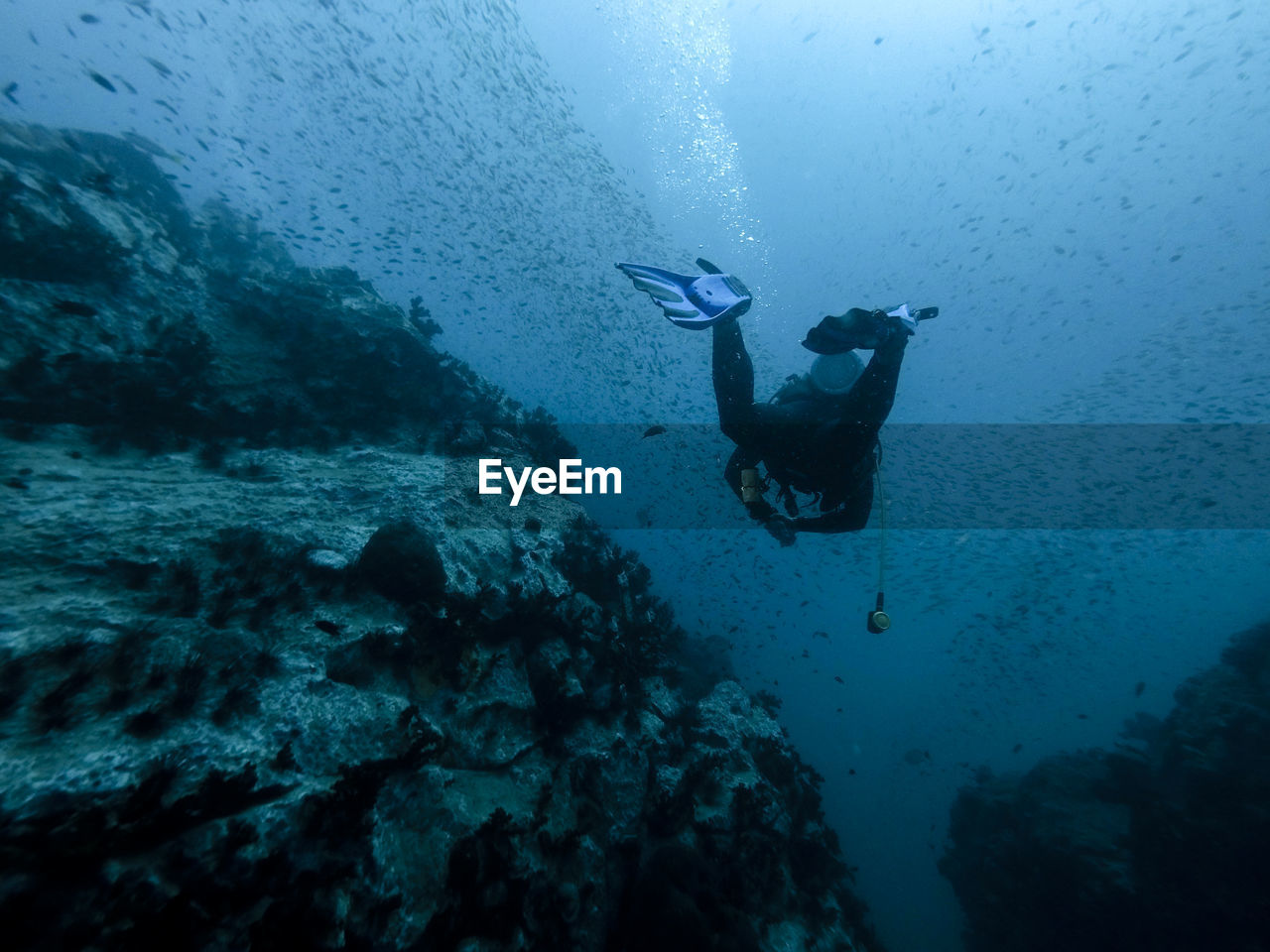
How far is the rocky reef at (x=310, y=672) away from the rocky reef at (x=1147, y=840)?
6119 millimetres

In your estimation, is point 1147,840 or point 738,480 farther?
point 1147,840

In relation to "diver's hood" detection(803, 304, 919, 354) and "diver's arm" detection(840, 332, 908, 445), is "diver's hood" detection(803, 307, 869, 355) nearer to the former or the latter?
"diver's hood" detection(803, 304, 919, 354)

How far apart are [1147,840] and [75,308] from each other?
21717 millimetres

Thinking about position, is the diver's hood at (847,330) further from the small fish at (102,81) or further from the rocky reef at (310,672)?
the small fish at (102,81)

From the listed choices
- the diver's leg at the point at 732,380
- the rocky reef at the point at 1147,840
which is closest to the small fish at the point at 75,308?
the diver's leg at the point at 732,380

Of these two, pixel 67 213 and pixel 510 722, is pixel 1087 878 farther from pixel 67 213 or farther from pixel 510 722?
pixel 67 213

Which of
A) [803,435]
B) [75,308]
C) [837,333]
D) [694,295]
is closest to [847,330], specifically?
[837,333]

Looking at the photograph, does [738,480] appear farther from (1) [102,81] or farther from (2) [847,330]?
(1) [102,81]

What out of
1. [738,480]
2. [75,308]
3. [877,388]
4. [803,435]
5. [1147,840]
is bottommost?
[1147,840]

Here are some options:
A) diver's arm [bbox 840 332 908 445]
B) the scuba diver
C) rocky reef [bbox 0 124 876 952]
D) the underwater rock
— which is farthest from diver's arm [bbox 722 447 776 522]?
the underwater rock

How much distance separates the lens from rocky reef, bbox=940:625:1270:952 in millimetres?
8953

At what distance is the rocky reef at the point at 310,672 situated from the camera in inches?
121

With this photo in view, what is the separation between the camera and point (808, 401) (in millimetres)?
5137

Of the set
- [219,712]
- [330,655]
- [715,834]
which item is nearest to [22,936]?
[219,712]
